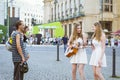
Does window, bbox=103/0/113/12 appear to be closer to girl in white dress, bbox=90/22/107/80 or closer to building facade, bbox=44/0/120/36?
building facade, bbox=44/0/120/36

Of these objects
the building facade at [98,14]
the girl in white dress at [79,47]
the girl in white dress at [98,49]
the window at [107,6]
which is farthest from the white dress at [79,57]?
the window at [107,6]

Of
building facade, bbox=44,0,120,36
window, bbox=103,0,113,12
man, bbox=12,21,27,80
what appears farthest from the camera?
window, bbox=103,0,113,12

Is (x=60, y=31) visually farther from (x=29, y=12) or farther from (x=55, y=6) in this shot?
(x=29, y=12)

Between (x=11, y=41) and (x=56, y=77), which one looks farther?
(x=56, y=77)

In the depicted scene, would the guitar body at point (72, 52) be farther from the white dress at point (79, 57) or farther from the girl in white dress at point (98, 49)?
the girl in white dress at point (98, 49)

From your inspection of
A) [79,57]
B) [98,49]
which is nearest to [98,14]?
[79,57]

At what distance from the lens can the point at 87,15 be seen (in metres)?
74.8

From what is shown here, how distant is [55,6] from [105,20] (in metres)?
21.4

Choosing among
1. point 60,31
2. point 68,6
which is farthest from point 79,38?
point 68,6

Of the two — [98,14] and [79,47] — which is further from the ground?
[98,14]

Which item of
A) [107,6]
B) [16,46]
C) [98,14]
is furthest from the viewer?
[107,6]

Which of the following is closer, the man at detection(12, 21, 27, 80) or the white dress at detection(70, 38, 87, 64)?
the man at detection(12, 21, 27, 80)

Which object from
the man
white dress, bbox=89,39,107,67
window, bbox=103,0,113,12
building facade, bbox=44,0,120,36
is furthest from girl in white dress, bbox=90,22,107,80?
window, bbox=103,0,113,12

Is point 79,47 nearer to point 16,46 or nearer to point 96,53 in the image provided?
point 96,53
